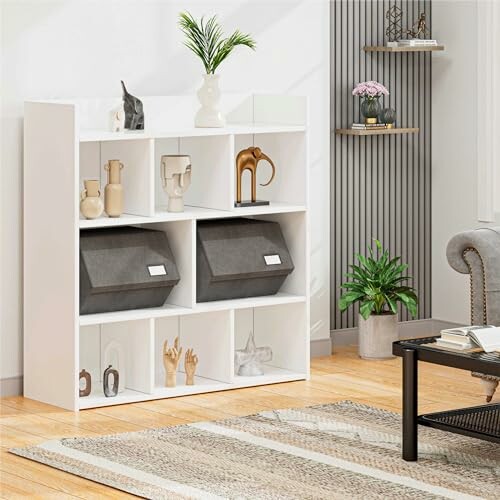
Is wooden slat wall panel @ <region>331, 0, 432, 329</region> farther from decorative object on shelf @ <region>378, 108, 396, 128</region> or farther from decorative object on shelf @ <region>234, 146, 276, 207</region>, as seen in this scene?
decorative object on shelf @ <region>234, 146, 276, 207</region>

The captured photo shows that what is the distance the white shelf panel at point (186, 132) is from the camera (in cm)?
556

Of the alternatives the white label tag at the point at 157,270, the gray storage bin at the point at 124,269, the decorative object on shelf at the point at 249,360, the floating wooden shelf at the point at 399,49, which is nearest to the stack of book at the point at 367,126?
the floating wooden shelf at the point at 399,49

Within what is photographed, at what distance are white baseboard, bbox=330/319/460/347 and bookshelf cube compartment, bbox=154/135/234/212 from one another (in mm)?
1329

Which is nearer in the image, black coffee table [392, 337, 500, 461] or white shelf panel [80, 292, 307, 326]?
black coffee table [392, 337, 500, 461]

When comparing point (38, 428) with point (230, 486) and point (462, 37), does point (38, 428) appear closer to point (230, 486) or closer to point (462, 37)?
point (230, 486)

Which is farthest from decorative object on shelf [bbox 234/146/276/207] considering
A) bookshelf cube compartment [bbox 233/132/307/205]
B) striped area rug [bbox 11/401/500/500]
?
striped area rug [bbox 11/401/500/500]

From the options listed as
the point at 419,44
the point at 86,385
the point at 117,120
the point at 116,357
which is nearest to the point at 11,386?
the point at 86,385

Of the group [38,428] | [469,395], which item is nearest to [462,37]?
[469,395]

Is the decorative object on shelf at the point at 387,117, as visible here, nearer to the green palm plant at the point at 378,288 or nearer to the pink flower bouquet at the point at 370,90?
the pink flower bouquet at the point at 370,90

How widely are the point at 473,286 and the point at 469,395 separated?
1.99 ft

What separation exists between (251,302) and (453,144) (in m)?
1.83

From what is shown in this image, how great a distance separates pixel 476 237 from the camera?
18.0ft

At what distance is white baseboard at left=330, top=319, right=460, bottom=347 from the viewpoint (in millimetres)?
7051

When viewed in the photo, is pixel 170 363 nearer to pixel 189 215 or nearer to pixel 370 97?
pixel 189 215
